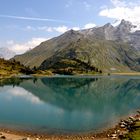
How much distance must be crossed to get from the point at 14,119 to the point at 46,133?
2138 cm

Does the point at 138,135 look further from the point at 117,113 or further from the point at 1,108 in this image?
the point at 1,108

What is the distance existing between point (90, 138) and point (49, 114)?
3761 centimetres

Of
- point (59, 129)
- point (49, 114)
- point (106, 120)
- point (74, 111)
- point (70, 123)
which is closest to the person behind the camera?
point (59, 129)

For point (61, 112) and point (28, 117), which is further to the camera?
point (61, 112)

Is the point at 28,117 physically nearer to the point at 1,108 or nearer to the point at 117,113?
the point at 1,108

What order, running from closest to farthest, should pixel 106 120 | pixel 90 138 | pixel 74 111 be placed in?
pixel 90 138
pixel 106 120
pixel 74 111

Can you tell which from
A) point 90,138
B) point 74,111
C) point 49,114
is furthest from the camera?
point 74,111

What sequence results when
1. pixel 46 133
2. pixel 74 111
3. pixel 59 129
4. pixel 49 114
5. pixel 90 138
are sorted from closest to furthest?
pixel 90 138
pixel 46 133
pixel 59 129
pixel 49 114
pixel 74 111

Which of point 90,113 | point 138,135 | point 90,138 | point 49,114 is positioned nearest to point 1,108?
point 49,114

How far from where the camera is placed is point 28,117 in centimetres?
9138

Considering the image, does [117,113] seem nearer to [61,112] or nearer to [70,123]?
[61,112]

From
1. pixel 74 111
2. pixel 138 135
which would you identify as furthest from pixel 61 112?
pixel 138 135

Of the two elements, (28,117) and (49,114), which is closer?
(28,117)

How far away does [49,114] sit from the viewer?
3858 inches
